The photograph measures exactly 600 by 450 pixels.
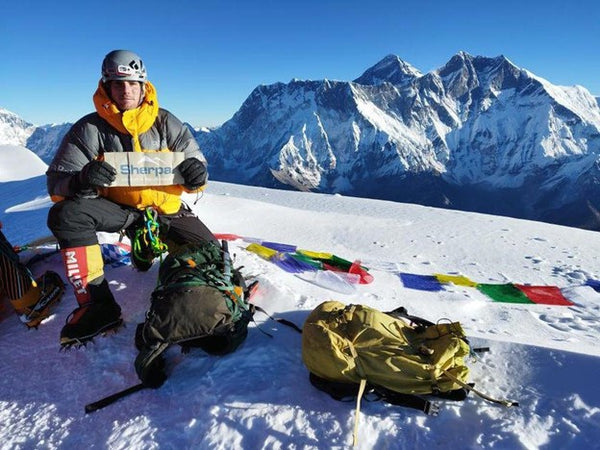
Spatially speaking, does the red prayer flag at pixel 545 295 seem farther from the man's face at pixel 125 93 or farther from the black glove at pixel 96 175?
the man's face at pixel 125 93

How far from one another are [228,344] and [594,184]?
769 ft

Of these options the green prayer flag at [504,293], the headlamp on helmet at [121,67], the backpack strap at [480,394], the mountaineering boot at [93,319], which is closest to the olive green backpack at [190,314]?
the mountaineering boot at [93,319]

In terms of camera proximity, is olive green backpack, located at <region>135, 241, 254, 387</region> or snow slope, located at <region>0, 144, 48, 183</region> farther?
snow slope, located at <region>0, 144, 48, 183</region>

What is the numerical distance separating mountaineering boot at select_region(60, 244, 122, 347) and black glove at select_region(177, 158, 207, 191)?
3.72 feet

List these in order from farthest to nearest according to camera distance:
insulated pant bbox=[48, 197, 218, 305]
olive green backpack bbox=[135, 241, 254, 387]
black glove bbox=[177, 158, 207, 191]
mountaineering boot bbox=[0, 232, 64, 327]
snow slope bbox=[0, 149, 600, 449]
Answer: black glove bbox=[177, 158, 207, 191] → mountaineering boot bbox=[0, 232, 64, 327] → insulated pant bbox=[48, 197, 218, 305] → olive green backpack bbox=[135, 241, 254, 387] → snow slope bbox=[0, 149, 600, 449]

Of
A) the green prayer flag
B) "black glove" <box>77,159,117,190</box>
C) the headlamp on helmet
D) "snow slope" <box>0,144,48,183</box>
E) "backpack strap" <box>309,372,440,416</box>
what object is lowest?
the green prayer flag

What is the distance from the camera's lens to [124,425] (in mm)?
2662

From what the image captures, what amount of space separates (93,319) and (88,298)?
0.22 metres

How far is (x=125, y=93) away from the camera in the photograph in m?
3.97

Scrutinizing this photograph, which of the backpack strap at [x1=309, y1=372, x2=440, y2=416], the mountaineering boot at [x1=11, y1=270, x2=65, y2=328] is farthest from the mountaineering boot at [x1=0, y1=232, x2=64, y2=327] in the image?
the backpack strap at [x1=309, y1=372, x2=440, y2=416]

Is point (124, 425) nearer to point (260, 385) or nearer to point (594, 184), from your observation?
point (260, 385)

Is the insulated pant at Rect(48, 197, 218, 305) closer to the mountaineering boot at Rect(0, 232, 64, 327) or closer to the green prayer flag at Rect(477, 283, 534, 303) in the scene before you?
the mountaineering boot at Rect(0, 232, 64, 327)

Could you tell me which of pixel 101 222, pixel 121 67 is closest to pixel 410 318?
pixel 101 222

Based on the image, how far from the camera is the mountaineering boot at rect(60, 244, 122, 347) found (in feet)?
11.1
